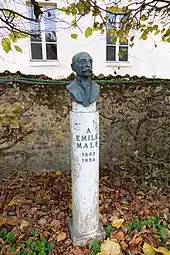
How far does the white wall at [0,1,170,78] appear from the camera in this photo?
7070 millimetres

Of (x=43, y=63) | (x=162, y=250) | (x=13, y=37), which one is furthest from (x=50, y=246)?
(x=43, y=63)

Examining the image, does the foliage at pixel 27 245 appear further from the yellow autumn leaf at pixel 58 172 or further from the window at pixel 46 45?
the window at pixel 46 45

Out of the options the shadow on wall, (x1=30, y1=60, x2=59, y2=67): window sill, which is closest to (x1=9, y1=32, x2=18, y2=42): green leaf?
the shadow on wall

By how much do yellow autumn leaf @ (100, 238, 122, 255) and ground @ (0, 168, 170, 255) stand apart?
6 cm

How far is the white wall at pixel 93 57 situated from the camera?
278 inches

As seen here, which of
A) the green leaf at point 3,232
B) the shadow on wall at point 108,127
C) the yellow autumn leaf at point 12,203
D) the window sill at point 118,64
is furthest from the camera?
the window sill at point 118,64

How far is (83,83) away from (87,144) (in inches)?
22.0

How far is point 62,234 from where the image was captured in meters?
2.52

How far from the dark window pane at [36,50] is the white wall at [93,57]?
0.74 feet

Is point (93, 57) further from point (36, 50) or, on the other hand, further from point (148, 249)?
point (148, 249)

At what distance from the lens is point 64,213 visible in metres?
2.91

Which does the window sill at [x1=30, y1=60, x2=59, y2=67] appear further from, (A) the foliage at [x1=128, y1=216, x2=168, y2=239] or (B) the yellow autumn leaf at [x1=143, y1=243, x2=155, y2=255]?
(B) the yellow autumn leaf at [x1=143, y1=243, x2=155, y2=255]

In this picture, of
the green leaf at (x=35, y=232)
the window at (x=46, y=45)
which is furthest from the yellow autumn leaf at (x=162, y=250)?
the window at (x=46, y=45)

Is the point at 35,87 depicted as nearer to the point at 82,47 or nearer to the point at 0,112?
the point at 0,112
